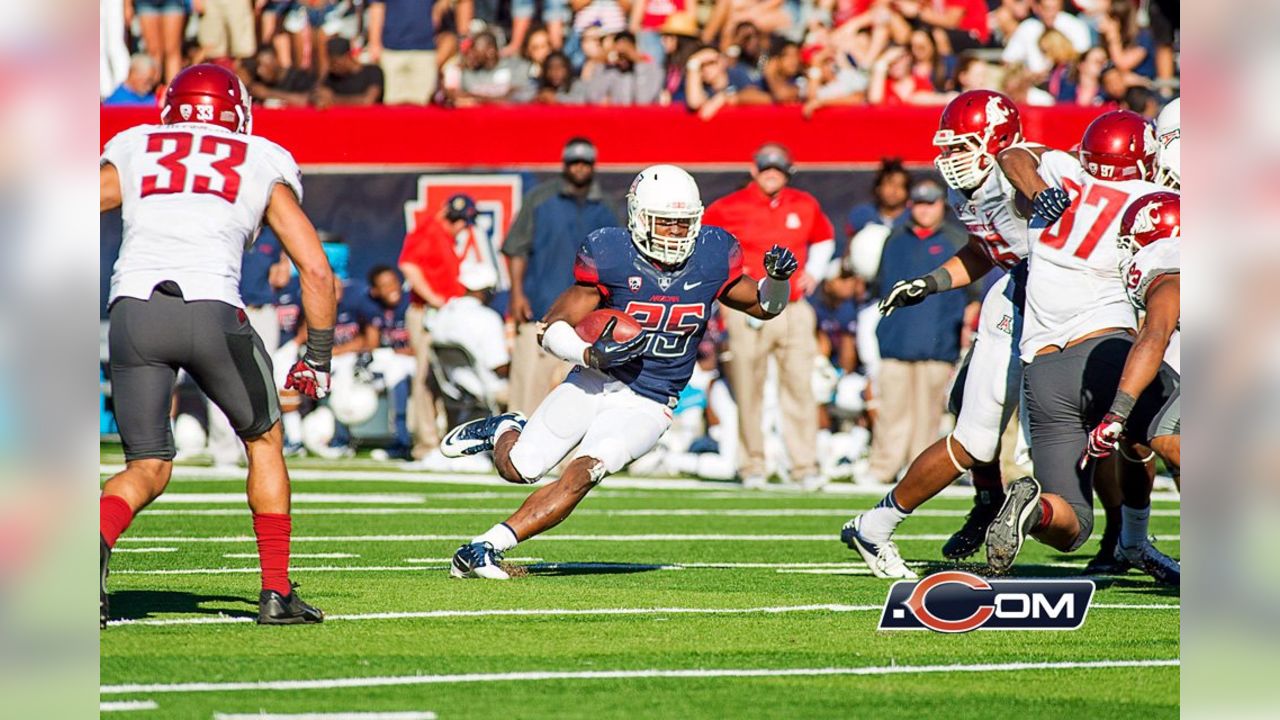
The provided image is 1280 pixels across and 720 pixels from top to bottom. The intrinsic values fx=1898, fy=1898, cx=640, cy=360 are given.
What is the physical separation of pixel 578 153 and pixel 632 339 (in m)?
5.01

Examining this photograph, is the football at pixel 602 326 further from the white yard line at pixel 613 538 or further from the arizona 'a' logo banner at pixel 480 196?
the arizona 'a' logo banner at pixel 480 196

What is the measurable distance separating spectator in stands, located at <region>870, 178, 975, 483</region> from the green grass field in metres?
2.89

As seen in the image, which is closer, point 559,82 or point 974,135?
point 974,135

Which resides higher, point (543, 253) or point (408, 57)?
point (408, 57)

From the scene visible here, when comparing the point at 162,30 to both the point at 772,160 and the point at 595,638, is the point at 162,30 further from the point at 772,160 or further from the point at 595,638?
the point at 595,638

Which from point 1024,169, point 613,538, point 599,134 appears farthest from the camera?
point 599,134

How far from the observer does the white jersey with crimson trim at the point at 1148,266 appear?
6.63 metres

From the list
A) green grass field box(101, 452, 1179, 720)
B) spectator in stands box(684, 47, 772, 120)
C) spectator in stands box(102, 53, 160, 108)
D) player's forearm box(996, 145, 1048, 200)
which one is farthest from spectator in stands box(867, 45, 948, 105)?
player's forearm box(996, 145, 1048, 200)

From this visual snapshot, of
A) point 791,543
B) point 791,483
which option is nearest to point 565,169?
point 791,483

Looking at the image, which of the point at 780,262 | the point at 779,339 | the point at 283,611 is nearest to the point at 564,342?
the point at 780,262

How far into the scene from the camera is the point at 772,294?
7.59 m

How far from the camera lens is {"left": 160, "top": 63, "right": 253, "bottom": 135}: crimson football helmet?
609cm
